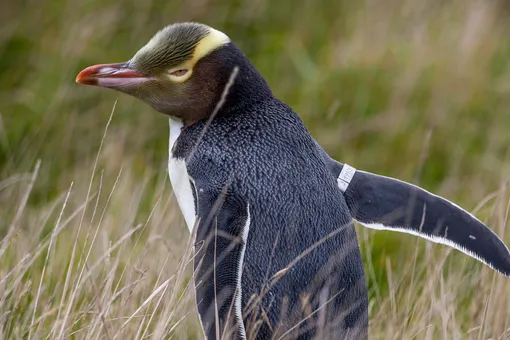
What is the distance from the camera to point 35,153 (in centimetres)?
482

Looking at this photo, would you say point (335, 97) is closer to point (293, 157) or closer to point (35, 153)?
point (35, 153)

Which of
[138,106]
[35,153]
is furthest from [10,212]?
[138,106]

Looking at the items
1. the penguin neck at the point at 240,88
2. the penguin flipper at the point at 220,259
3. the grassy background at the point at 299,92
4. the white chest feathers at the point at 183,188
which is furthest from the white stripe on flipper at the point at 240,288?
the grassy background at the point at 299,92

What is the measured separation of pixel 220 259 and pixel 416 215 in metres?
0.65

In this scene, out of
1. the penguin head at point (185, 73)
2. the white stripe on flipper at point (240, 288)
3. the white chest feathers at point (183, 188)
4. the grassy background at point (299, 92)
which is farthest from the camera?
the grassy background at point (299, 92)

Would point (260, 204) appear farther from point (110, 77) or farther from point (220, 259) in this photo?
point (110, 77)

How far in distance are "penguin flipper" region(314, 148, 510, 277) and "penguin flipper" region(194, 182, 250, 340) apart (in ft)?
1.40

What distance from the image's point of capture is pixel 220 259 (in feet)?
8.37

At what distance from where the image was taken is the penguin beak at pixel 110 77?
2957 mm

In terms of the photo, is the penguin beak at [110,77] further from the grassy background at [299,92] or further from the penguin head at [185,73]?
the grassy background at [299,92]

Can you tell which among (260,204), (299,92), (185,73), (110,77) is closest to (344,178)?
(260,204)

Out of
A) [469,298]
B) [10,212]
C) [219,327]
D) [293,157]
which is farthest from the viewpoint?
[10,212]

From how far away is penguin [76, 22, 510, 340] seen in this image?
256cm

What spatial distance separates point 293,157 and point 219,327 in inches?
19.9
